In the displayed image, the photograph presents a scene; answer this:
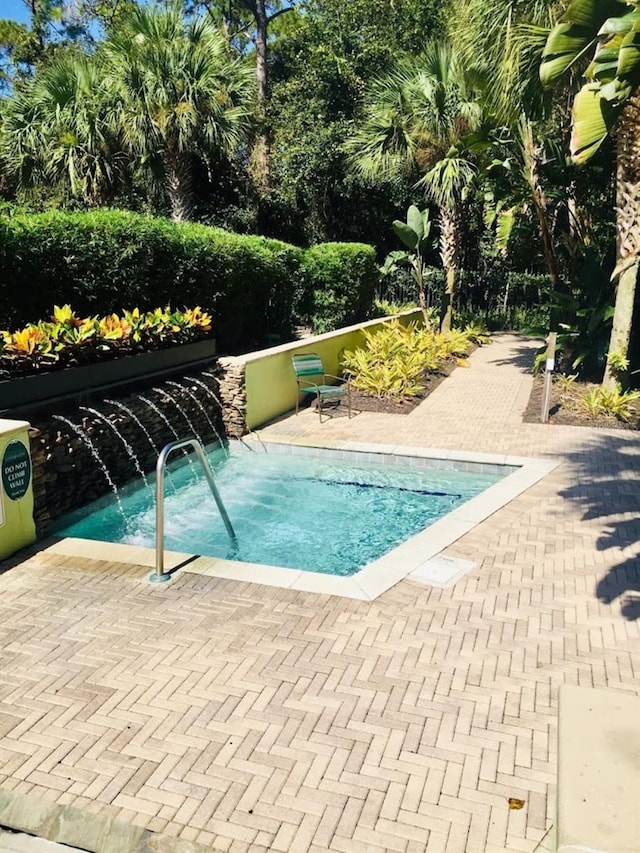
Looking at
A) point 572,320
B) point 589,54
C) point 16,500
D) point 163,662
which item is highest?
point 589,54

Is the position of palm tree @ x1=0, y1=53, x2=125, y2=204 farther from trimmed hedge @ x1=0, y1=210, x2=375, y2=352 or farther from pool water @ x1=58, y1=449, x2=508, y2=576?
pool water @ x1=58, y1=449, x2=508, y2=576

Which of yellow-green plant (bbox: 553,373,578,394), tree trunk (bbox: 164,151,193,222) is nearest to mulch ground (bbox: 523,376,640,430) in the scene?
yellow-green plant (bbox: 553,373,578,394)

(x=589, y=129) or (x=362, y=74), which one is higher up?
(x=362, y=74)

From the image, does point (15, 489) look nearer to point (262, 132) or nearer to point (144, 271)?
point (144, 271)

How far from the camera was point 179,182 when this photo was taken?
56.2 feet

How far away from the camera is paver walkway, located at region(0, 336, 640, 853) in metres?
3.08

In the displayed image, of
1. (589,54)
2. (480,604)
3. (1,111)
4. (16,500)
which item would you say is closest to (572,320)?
(589,54)

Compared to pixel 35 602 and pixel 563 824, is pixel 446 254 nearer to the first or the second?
pixel 35 602

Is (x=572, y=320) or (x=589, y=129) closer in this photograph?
(x=589, y=129)

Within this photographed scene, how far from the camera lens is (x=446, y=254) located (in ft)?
65.4

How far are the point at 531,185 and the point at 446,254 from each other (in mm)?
7243

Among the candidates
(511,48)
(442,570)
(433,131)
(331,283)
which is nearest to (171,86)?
(331,283)

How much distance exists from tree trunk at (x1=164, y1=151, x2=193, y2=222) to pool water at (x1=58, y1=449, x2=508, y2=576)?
9978 mm

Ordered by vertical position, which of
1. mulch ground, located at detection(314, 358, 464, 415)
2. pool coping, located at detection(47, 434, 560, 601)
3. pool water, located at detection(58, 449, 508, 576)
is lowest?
pool water, located at detection(58, 449, 508, 576)
